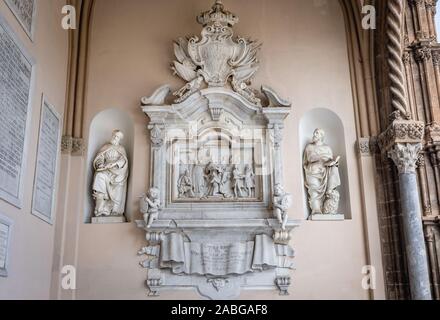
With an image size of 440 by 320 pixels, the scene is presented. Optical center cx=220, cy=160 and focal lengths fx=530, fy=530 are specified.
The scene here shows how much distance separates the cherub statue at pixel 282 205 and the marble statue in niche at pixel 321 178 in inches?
23.2

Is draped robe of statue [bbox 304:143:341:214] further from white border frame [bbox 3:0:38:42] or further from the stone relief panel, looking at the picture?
white border frame [bbox 3:0:38:42]

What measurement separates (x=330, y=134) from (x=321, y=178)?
2.71ft

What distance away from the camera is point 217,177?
7586 millimetres

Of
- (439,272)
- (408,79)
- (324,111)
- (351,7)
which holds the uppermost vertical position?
(351,7)

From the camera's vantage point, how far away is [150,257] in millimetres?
7234

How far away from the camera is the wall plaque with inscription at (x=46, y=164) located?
6675 millimetres

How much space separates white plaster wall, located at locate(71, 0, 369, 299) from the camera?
7191 millimetres

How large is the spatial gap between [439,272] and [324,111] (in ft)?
9.11

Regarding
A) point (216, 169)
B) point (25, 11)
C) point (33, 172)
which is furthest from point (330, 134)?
point (25, 11)

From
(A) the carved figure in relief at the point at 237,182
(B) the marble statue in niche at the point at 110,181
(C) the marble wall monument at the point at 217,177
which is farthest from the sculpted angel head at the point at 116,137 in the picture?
(A) the carved figure in relief at the point at 237,182
